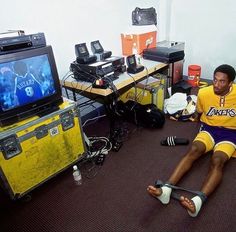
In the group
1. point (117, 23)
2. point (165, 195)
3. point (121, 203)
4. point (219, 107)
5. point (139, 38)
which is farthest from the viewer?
point (117, 23)

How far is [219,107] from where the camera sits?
176 centimetres

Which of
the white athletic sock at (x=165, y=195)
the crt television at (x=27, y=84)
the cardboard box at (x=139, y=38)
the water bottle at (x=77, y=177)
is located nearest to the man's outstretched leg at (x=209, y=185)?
the white athletic sock at (x=165, y=195)

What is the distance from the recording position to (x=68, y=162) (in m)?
1.87

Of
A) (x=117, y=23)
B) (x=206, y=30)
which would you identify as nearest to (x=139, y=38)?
(x=117, y=23)

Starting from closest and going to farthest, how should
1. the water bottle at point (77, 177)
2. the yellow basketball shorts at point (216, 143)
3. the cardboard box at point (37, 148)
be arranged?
the cardboard box at point (37, 148)
the yellow basketball shorts at point (216, 143)
the water bottle at point (77, 177)

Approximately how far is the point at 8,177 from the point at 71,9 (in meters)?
1.74

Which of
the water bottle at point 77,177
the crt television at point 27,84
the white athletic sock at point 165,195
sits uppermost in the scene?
the crt television at point 27,84

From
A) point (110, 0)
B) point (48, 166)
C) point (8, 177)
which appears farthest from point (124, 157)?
point (110, 0)

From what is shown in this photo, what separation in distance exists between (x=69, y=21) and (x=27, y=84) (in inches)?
43.2

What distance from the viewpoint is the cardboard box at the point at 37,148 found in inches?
57.4

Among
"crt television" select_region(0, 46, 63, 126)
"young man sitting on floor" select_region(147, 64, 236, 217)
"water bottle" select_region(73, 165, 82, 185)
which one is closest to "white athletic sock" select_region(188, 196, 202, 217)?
"young man sitting on floor" select_region(147, 64, 236, 217)

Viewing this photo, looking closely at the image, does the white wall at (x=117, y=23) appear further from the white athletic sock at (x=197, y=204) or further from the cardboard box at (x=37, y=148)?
the white athletic sock at (x=197, y=204)

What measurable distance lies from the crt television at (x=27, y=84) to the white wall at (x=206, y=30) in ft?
8.68

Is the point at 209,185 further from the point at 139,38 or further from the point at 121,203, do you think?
the point at 139,38
